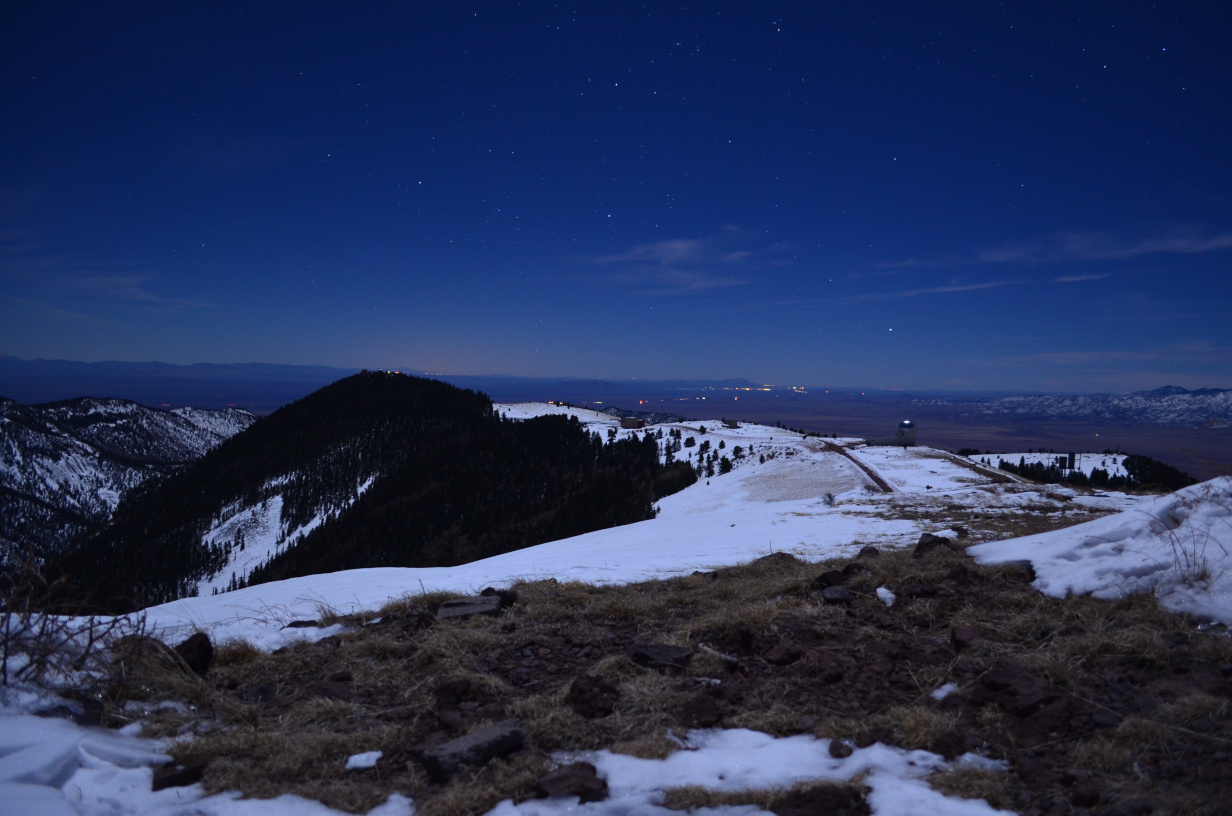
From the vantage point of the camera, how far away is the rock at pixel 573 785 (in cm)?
299

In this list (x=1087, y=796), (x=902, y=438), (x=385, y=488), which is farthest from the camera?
(x=385, y=488)

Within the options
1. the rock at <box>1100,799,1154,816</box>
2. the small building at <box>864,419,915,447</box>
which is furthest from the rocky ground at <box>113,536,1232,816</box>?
the small building at <box>864,419,915,447</box>

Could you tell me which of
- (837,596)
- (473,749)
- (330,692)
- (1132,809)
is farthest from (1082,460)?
(330,692)

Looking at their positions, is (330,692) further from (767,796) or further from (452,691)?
(767,796)

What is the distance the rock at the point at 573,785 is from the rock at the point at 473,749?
16.8 inches

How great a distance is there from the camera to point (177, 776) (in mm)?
3207

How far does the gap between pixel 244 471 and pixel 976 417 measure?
176014 mm

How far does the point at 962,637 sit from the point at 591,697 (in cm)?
304

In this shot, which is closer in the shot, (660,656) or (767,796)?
(767,796)

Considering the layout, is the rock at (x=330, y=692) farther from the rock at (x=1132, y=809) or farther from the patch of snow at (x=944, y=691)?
the rock at (x=1132, y=809)

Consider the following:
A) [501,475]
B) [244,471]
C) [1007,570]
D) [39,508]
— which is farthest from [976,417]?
[39,508]

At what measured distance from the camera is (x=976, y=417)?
13625 cm

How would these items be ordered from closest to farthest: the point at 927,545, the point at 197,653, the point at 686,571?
the point at 197,653
the point at 927,545
the point at 686,571

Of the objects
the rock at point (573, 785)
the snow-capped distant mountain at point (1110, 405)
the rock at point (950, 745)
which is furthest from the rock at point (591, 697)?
the snow-capped distant mountain at point (1110, 405)
